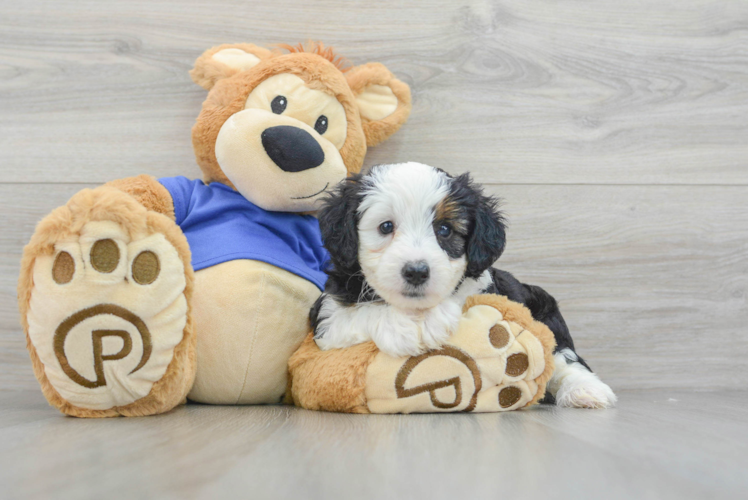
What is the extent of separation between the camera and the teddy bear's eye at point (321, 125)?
1451 mm

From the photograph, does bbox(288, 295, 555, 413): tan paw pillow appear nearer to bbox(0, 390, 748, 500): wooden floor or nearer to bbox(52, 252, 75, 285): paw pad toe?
bbox(0, 390, 748, 500): wooden floor

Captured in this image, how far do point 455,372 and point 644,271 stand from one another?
1.04 m

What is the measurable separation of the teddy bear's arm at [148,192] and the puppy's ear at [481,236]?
704 millimetres

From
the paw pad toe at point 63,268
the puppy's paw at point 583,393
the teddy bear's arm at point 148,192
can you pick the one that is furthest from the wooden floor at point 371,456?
the teddy bear's arm at point 148,192

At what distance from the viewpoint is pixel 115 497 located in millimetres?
596

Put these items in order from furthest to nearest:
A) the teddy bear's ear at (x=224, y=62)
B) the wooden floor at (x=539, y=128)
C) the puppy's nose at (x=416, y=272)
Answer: the wooden floor at (x=539, y=128) → the teddy bear's ear at (x=224, y=62) → the puppy's nose at (x=416, y=272)

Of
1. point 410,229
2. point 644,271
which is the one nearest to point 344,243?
point 410,229

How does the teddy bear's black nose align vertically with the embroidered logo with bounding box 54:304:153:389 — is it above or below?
above

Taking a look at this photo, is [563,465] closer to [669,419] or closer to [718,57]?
[669,419]

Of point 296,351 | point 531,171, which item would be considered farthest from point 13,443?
point 531,171

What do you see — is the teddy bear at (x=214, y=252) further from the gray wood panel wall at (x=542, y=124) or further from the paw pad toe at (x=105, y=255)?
the gray wood panel wall at (x=542, y=124)

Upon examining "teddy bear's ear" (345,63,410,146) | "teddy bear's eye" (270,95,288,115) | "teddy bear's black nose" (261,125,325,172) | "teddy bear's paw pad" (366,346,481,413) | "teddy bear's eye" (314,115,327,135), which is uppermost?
"teddy bear's ear" (345,63,410,146)

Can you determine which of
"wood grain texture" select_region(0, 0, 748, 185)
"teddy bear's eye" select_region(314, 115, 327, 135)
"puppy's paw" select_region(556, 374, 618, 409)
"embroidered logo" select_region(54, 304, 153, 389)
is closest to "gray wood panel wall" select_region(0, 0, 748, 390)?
"wood grain texture" select_region(0, 0, 748, 185)

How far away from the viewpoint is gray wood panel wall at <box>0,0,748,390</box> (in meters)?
1.77
